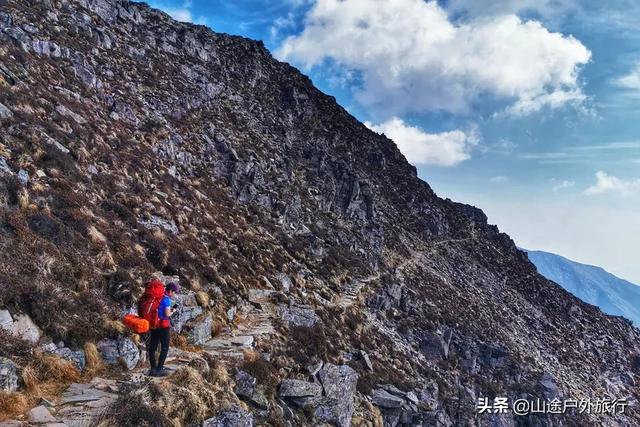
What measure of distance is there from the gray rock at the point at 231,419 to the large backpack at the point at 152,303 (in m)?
2.43

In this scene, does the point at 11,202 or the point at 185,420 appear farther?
the point at 11,202

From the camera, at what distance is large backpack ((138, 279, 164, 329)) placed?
8.97 m

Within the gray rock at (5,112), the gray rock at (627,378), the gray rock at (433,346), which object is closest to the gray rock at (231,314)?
the gray rock at (5,112)

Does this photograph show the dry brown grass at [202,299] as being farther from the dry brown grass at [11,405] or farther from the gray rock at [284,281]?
the gray rock at [284,281]

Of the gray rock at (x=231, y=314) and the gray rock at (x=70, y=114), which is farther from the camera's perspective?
the gray rock at (x=70, y=114)

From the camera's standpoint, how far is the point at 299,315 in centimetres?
2047

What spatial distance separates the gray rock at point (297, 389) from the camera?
1229cm

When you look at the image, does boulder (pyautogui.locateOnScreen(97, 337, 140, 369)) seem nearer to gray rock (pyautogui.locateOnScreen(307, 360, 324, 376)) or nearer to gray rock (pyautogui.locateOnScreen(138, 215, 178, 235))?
gray rock (pyautogui.locateOnScreen(307, 360, 324, 376))

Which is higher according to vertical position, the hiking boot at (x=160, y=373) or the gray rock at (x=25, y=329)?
the gray rock at (x=25, y=329)

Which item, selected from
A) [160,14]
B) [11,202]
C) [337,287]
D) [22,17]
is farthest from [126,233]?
[160,14]

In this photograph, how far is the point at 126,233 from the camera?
16281 mm

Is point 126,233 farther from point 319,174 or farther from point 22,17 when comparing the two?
point 319,174

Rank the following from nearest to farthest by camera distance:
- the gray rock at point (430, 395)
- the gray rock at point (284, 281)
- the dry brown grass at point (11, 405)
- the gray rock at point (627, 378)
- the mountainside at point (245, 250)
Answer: the dry brown grass at point (11, 405)
the mountainside at point (245, 250)
the gray rock at point (430, 395)
the gray rock at point (284, 281)
the gray rock at point (627, 378)

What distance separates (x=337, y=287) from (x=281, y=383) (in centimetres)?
2035
